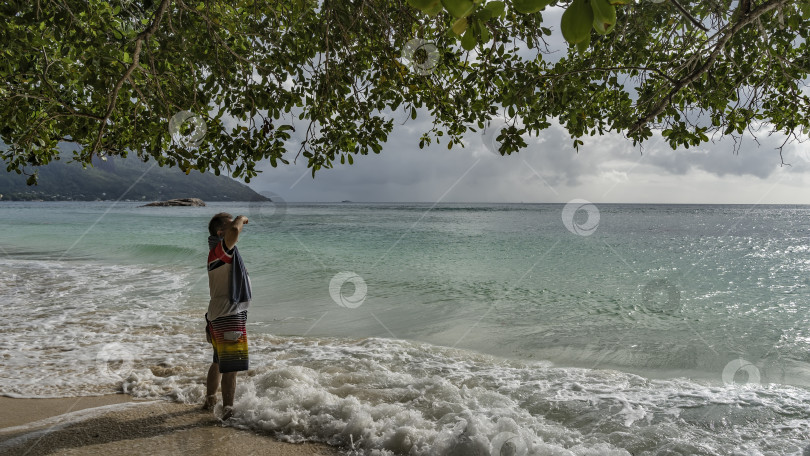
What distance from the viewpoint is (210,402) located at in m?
5.13

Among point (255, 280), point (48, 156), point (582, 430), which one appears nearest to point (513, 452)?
point (582, 430)

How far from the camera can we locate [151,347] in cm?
780

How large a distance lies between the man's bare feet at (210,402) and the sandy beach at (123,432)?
0.29 ft

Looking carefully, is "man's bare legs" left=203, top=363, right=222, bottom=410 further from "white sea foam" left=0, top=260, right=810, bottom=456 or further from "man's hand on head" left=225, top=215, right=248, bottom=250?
"man's hand on head" left=225, top=215, right=248, bottom=250

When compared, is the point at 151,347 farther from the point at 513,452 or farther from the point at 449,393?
the point at 513,452

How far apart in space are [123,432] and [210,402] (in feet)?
2.81

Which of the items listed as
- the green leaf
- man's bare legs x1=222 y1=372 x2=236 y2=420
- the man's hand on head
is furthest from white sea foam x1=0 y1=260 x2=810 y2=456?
the green leaf

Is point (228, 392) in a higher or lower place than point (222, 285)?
lower

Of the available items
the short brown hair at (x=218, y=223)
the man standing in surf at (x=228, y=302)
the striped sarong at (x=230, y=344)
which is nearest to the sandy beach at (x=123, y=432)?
the man standing in surf at (x=228, y=302)

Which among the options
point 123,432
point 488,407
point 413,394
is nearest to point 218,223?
point 123,432

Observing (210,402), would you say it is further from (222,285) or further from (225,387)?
(222,285)

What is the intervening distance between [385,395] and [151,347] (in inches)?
179

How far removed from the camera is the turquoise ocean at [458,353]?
4.93 meters

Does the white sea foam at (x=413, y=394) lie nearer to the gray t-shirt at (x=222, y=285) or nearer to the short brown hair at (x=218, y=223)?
the gray t-shirt at (x=222, y=285)
